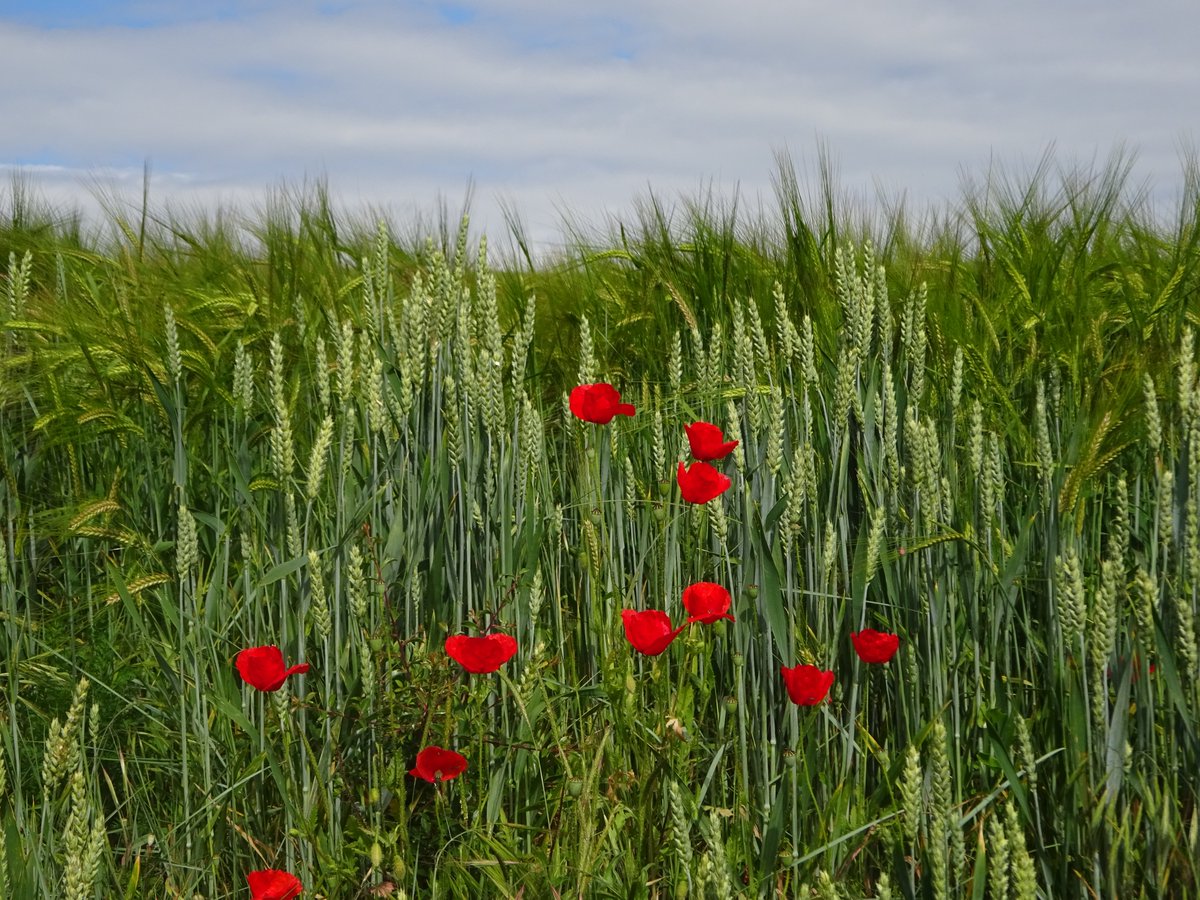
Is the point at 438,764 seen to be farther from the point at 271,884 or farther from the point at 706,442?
the point at 706,442

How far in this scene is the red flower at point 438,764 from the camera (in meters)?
1.14

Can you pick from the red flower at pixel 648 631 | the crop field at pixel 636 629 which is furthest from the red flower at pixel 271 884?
the red flower at pixel 648 631

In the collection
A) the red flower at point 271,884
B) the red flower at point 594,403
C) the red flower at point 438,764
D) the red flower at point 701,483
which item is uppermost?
the red flower at point 594,403

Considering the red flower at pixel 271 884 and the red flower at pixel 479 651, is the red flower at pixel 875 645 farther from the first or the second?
the red flower at pixel 271 884

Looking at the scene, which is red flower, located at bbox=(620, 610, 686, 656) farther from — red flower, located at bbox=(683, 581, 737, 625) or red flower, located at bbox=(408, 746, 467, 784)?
red flower, located at bbox=(408, 746, 467, 784)

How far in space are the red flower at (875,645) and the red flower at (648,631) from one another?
0.19 m

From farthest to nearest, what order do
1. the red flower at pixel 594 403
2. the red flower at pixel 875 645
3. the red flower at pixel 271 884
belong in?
the red flower at pixel 594 403
the red flower at pixel 875 645
the red flower at pixel 271 884

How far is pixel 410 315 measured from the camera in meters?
1.36

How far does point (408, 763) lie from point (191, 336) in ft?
3.38

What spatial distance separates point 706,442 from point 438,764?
1.45ft

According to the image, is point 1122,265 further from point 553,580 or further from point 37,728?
point 37,728

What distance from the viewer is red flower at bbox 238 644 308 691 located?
3.61ft

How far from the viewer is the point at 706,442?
4.19ft

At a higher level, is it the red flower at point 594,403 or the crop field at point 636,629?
the red flower at point 594,403
